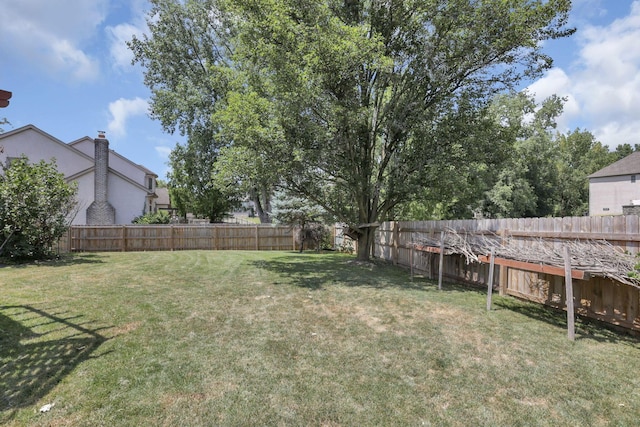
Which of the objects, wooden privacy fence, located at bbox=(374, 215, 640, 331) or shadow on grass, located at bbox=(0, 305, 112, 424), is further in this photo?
wooden privacy fence, located at bbox=(374, 215, 640, 331)

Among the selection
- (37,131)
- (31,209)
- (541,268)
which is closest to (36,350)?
(541,268)

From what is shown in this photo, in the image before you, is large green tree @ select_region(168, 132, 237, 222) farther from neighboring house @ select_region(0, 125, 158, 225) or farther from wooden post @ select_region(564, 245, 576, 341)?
wooden post @ select_region(564, 245, 576, 341)

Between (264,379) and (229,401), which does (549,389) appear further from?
→ (229,401)

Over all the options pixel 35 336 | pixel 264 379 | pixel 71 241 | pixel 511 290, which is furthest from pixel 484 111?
pixel 71 241

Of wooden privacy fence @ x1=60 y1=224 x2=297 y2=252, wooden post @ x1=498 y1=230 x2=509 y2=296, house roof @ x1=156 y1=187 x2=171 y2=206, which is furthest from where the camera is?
house roof @ x1=156 y1=187 x2=171 y2=206

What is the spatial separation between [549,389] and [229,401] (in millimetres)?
2966

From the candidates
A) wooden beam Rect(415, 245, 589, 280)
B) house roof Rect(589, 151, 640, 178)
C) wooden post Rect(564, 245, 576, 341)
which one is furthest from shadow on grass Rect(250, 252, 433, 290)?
house roof Rect(589, 151, 640, 178)

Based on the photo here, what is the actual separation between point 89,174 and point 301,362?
2316 cm

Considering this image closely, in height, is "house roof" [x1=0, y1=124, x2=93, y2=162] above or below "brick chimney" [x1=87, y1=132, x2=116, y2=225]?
above

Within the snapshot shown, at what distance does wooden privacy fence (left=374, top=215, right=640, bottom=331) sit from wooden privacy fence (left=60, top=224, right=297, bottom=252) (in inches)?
439

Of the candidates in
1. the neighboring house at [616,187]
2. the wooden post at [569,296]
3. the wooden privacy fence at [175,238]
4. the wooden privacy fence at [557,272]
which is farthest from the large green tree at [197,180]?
the neighboring house at [616,187]

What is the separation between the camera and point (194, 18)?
22016 millimetres

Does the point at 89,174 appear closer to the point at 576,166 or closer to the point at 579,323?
the point at 579,323

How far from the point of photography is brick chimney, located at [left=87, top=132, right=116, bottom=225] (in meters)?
21.2
